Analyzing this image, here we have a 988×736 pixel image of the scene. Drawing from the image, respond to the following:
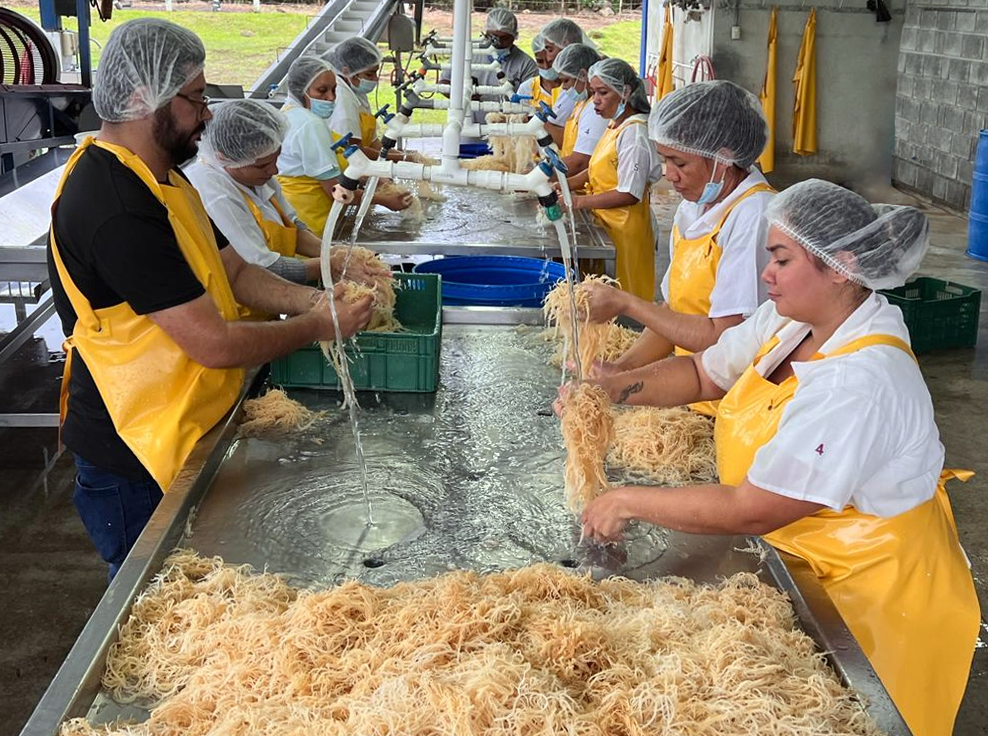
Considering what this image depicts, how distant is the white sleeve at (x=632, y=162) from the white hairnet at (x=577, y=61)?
1.84 metres

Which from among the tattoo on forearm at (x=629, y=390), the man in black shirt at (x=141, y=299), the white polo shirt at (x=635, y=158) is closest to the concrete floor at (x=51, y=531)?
the man in black shirt at (x=141, y=299)

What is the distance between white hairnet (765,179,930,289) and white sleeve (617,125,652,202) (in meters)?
3.08

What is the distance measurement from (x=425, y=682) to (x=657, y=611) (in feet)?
1.59

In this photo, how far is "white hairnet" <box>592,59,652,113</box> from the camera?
5176mm

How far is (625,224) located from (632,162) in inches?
14.5

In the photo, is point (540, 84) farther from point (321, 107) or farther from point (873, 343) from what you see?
point (873, 343)

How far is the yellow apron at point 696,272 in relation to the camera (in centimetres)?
281

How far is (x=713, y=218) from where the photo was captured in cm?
285

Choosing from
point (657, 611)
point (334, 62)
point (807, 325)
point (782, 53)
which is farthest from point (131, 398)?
point (782, 53)

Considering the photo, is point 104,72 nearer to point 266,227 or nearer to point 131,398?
point 131,398

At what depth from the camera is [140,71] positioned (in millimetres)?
2240

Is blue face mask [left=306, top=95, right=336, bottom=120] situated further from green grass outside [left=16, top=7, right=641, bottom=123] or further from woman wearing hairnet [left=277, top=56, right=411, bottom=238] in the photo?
green grass outside [left=16, top=7, right=641, bottom=123]

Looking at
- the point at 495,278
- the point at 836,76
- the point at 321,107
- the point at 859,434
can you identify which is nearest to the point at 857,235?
the point at 859,434

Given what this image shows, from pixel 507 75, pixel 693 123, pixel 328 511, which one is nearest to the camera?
pixel 328 511
